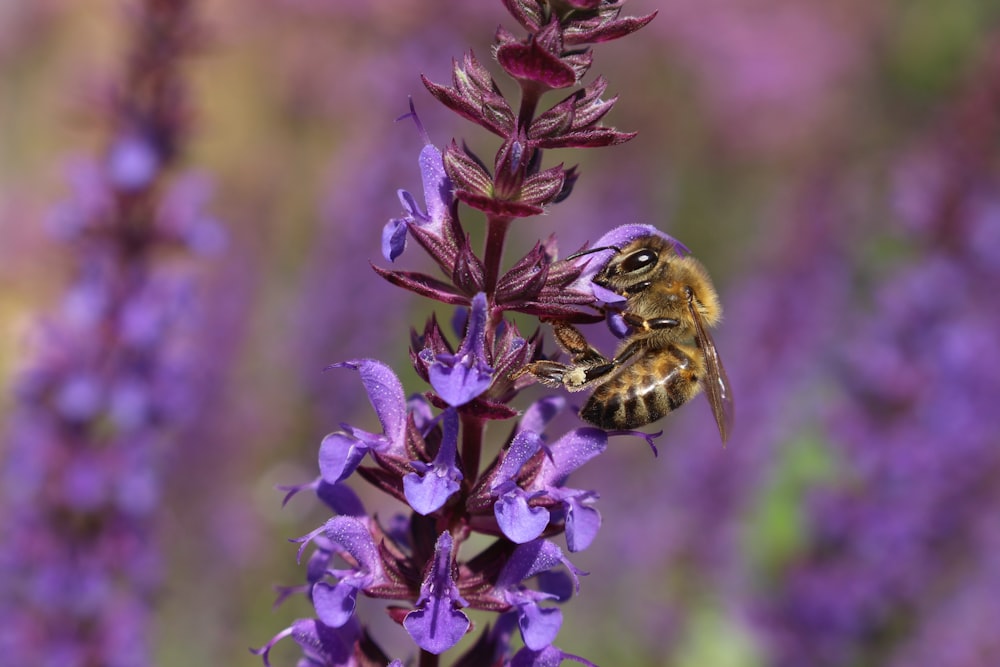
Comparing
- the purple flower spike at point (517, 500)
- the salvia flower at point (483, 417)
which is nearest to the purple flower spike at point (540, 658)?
the salvia flower at point (483, 417)

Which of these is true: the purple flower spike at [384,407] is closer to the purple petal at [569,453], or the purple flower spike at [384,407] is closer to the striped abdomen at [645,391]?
the purple petal at [569,453]

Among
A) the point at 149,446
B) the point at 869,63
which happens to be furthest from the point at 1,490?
the point at 869,63

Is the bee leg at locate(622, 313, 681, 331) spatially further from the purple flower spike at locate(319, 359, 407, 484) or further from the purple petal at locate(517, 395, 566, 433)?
the purple flower spike at locate(319, 359, 407, 484)

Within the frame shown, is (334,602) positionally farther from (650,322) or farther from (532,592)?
(650,322)

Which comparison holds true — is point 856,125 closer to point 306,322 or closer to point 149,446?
point 306,322

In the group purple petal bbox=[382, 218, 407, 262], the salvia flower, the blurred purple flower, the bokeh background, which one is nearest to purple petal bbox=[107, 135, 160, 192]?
the blurred purple flower

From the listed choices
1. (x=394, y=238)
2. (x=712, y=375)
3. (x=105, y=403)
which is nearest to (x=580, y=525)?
(x=394, y=238)
